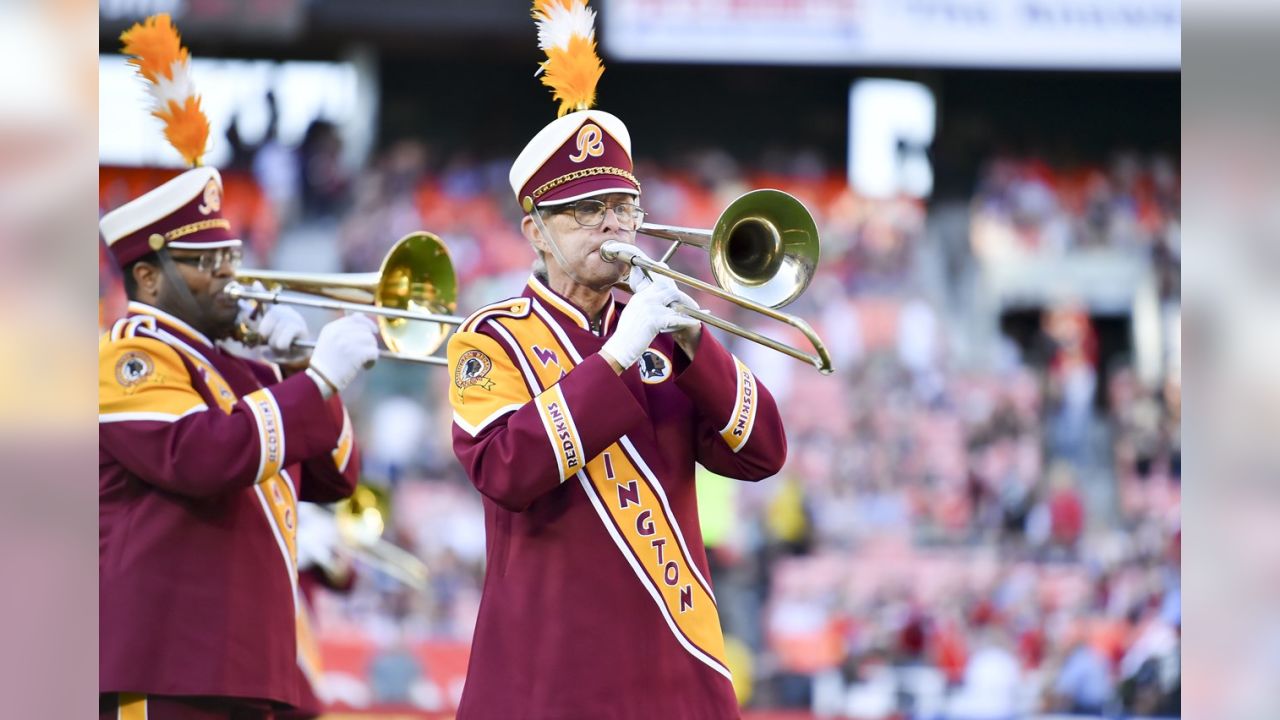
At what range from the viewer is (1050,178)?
1980 cm

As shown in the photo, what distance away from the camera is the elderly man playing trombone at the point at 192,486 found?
4.42 meters

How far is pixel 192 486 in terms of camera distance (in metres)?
4.40

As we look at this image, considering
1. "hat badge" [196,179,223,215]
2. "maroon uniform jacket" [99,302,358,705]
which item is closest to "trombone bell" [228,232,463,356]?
"hat badge" [196,179,223,215]

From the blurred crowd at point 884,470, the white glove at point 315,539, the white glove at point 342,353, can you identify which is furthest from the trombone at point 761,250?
the blurred crowd at point 884,470

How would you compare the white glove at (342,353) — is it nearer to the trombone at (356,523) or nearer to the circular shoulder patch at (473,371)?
the circular shoulder patch at (473,371)

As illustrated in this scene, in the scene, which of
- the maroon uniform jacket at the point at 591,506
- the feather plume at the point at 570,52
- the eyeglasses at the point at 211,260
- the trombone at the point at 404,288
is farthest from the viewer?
the trombone at the point at 404,288

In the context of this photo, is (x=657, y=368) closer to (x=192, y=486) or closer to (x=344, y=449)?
(x=192, y=486)

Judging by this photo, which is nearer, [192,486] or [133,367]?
[192,486]

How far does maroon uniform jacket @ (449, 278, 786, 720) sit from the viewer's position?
3.52 meters

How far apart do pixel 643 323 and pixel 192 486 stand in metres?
1.49

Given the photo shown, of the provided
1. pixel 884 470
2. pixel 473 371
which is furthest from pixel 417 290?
pixel 884 470
